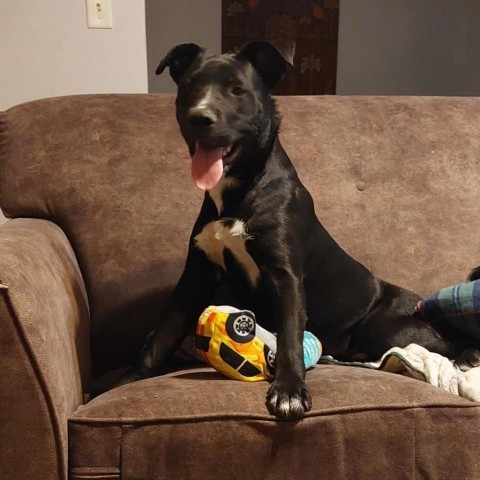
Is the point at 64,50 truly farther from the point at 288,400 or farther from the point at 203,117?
the point at 288,400

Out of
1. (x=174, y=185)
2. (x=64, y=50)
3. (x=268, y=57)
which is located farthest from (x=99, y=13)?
(x=268, y=57)

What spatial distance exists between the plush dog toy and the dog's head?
0.83 feet

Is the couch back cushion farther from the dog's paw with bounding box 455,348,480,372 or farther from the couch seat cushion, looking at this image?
the couch seat cushion

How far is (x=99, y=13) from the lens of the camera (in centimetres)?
198

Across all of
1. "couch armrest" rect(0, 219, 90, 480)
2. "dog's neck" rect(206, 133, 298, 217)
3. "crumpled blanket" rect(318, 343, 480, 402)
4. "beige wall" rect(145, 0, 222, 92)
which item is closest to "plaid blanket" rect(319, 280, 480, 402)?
"crumpled blanket" rect(318, 343, 480, 402)

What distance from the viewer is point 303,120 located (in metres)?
1.83

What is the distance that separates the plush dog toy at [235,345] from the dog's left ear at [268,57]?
0.51 meters

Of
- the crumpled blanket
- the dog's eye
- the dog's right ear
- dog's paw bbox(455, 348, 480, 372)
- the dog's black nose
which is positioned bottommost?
dog's paw bbox(455, 348, 480, 372)

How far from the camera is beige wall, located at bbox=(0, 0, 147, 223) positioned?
1.97m

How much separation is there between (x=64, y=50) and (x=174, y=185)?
627 mm

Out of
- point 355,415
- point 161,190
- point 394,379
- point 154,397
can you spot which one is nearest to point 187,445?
point 154,397

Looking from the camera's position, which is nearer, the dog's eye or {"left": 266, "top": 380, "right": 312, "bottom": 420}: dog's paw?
{"left": 266, "top": 380, "right": 312, "bottom": 420}: dog's paw

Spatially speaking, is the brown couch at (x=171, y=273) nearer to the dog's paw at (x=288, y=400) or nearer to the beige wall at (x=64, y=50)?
the dog's paw at (x=288, y=400)

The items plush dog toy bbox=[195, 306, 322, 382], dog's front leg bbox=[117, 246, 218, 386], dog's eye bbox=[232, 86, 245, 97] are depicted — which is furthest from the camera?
dog's front leg bbox=[117, 246, 218, 386]
